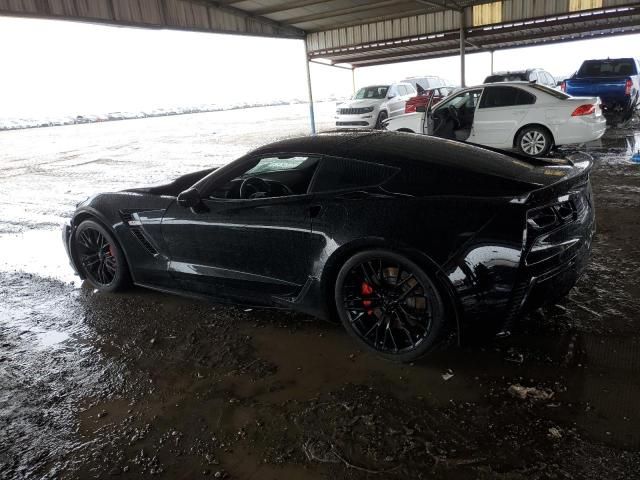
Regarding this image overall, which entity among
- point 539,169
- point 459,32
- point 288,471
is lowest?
point 288,471

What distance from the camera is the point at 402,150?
3.07 m

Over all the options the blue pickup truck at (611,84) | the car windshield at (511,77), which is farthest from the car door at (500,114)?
the car windshield at (511,77)

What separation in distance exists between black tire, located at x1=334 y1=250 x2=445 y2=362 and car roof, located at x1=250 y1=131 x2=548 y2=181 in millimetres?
672

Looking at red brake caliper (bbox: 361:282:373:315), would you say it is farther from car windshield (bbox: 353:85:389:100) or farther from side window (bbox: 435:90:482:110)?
car windshield (bbox: 353:85:389:100)

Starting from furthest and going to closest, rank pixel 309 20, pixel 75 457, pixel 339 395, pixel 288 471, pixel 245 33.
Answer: pixel 309 20 → pixel 245 33 → pixel 339 395 → pixel 75 457 → pixel 288 471

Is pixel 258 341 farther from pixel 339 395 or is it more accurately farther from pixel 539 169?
pixel 539 169

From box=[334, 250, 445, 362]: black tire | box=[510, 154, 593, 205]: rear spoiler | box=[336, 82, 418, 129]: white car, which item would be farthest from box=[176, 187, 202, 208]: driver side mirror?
box=[336, 82, 418, 129]: white car

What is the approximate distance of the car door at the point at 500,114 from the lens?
881 cm

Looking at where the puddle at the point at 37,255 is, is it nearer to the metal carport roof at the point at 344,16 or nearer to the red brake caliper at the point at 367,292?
the red brake caliper at the point at 367,292

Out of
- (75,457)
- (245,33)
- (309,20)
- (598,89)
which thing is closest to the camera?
(75,457)

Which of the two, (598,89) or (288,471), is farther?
(598,89)

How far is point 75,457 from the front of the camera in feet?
7.75

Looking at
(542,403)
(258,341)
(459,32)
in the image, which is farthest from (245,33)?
(542,403)

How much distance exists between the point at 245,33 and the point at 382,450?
15838 millimetres
